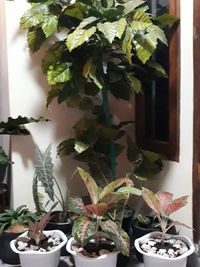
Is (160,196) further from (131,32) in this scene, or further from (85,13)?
(85,13)

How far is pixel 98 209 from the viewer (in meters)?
1.31

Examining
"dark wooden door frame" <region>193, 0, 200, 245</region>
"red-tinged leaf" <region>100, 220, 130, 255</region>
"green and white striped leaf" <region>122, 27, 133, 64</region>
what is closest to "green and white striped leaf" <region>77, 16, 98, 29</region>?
"green and white striped leaf" <region>122, 27, 133, 64</region>

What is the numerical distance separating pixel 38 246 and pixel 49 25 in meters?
1.08

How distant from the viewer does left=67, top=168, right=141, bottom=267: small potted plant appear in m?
1.27

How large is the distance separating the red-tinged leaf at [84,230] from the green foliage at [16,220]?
0.38m

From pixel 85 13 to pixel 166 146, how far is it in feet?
2.76

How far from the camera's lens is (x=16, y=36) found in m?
1.74

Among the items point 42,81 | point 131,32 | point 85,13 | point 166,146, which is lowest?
point 166,146

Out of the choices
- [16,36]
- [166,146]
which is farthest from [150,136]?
[16,36]

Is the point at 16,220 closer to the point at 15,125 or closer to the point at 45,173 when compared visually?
the point at 45,173

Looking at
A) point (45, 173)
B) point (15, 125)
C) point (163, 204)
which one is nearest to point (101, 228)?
point (163, 204)

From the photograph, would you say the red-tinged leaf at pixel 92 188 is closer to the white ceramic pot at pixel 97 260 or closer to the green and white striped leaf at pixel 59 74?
the white ceramic pot at pixel 97 260

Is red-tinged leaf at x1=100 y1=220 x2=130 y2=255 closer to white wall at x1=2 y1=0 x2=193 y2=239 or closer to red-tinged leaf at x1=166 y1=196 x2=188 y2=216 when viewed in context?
red-tinged leaf at x1=166 y1=196 x2=188 y2=216

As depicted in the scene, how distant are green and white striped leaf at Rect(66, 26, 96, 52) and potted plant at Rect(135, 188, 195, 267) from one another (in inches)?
28.3
